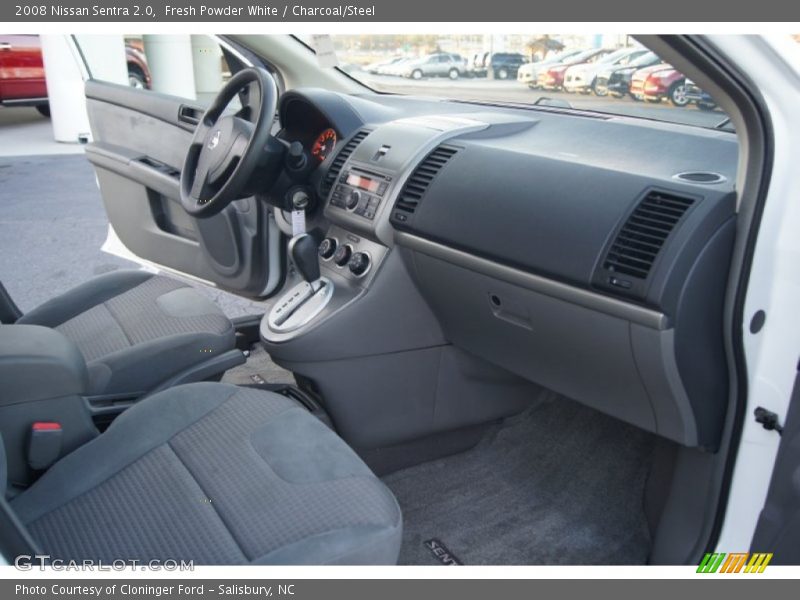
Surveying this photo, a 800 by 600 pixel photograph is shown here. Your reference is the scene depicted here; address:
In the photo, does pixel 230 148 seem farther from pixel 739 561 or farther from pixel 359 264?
pixel 739 561

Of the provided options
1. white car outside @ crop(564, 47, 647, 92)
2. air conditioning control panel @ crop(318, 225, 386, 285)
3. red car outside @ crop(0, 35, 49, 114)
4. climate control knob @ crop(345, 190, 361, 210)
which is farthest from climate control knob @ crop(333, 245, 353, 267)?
red car outside @ crop(0, 35, 49, 114)

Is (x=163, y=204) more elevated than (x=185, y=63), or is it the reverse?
(x=185, y=63)

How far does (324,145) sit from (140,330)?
726mm

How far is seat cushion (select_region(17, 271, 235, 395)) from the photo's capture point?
1896 mm

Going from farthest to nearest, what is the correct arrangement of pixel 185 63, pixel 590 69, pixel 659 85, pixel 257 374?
pixel 185 63
pixel 257 374
pixel 590 69
pixel 659 85

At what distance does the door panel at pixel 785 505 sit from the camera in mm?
1388

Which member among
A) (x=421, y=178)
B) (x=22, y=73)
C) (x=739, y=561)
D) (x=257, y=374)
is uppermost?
(x=421, y=178)

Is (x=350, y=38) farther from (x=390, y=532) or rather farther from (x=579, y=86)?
(x=390, y=532)

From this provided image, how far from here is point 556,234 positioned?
1.52 metres

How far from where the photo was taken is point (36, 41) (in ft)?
25.9

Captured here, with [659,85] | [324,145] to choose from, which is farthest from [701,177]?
[324,145]

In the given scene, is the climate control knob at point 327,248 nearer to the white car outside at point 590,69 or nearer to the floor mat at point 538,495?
the floor mat at point 538,495

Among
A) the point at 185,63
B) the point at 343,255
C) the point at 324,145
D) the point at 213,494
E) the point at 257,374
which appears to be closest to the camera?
the point at 213,494

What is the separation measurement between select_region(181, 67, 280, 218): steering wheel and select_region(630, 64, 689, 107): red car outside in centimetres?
88
